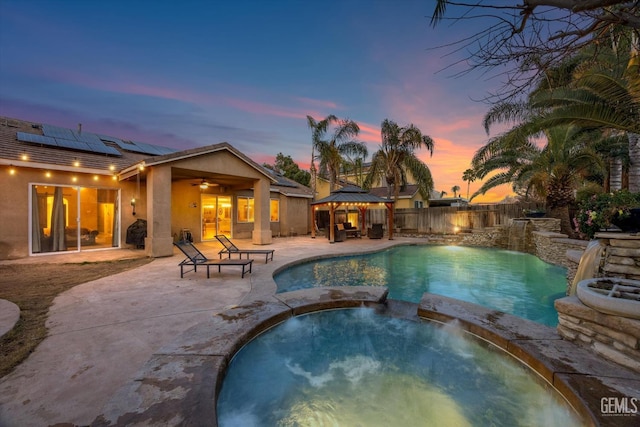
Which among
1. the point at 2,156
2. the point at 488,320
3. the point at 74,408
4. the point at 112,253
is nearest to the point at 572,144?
the point at 488,320

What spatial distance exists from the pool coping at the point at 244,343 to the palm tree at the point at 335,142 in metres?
14.8

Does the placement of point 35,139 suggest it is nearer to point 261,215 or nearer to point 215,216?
point 215,216

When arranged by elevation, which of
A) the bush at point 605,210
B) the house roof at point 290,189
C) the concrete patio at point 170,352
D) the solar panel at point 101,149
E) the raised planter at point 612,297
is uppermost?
the solar panel at point 101,149

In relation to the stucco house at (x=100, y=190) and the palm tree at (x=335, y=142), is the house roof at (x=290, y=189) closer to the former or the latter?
the palm tree at (x=335, y=142)

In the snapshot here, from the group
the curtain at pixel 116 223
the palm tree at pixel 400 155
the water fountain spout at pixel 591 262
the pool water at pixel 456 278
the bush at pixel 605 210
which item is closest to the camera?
the water fountain spout at pixel 591 262

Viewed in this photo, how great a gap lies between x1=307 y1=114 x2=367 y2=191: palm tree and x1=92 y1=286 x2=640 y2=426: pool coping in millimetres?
14787

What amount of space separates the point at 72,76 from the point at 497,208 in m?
23.9

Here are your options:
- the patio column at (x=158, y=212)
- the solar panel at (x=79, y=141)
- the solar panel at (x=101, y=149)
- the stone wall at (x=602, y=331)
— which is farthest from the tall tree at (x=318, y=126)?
the stone wall at (x=602, y=331)

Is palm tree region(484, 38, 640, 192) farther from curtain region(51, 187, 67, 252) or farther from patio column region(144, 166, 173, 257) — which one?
curtain region(51, 187, 67, 252)

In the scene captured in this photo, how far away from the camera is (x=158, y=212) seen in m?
9.03

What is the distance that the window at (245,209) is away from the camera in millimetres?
15359

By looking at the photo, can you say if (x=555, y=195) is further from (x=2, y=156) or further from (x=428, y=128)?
(x=2, y=156)

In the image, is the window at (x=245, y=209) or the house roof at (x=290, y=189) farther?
the house roof at (x=290, y=189)

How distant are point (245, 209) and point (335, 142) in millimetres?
7954
